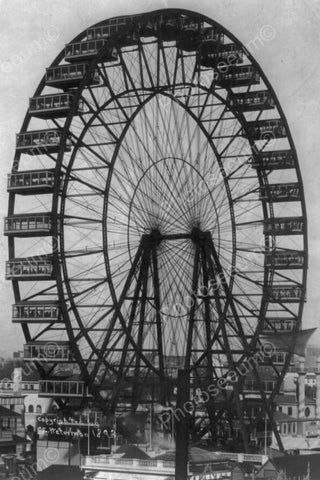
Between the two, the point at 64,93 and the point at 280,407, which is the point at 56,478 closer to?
the point at 64,93

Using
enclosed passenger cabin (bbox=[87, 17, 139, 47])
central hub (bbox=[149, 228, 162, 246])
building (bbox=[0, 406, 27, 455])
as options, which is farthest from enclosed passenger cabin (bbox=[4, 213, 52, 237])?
building (bbox=[0, 406, 27, 455])

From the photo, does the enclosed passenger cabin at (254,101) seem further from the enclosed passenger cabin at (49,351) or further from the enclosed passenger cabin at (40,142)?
the enclosed passenger cabin at (49,351)

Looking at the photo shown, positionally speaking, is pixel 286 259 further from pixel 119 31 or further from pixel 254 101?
pixel 119 31

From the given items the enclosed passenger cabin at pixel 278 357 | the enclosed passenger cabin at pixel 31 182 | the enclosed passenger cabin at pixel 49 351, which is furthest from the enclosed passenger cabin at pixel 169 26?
the enclosed passenger cabin at pixel 278 357

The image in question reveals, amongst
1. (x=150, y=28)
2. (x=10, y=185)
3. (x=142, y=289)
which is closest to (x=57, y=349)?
(x=142, y=289)

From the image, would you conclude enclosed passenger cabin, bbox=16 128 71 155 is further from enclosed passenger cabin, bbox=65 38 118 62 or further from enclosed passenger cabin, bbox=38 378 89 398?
enclosed passenger cabin, bbox=38 378 89 398

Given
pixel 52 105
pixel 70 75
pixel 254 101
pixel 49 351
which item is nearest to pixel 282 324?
pixel 254 101
